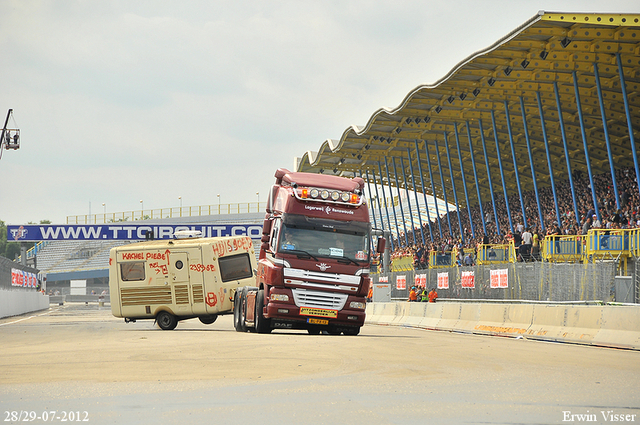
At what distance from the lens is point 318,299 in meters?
19.3

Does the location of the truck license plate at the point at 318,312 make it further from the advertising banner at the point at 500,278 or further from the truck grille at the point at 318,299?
the advertising banner at the point at 500,278

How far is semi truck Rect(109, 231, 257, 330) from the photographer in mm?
24641

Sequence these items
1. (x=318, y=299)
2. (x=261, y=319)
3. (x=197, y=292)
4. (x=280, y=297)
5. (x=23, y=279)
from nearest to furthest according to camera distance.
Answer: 1. (x=280, y=297)
2. (x=318, y=299)
3. (x=261, y=319)
4. (x=197, y=292)
5. (x=23, y=279)

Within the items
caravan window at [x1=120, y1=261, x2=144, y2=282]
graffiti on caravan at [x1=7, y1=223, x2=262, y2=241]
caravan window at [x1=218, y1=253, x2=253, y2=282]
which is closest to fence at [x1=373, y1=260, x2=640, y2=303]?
caravan window at [x1=218, y1=253, x2=253, y2=282]

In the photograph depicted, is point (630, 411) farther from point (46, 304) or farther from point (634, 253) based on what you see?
point (46, 304)

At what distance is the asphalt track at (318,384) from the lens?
7211mm

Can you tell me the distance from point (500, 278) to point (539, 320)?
21.7 ft

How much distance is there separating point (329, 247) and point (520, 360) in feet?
23.8

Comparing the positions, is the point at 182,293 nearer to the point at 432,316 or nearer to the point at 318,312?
the point at 318,312

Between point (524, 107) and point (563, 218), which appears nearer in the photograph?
point (563, 218)

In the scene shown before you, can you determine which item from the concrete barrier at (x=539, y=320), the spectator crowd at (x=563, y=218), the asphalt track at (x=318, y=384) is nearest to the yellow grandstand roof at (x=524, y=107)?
the spectator crowd at (x=563, y=218)

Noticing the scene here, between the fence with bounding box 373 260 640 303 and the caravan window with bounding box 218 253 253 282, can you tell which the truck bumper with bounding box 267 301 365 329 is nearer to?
the caravan window with bounding box 218 253 253 282

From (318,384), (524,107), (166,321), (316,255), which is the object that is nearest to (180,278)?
(166,321)

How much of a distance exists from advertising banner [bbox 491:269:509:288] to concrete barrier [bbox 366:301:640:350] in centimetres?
181
